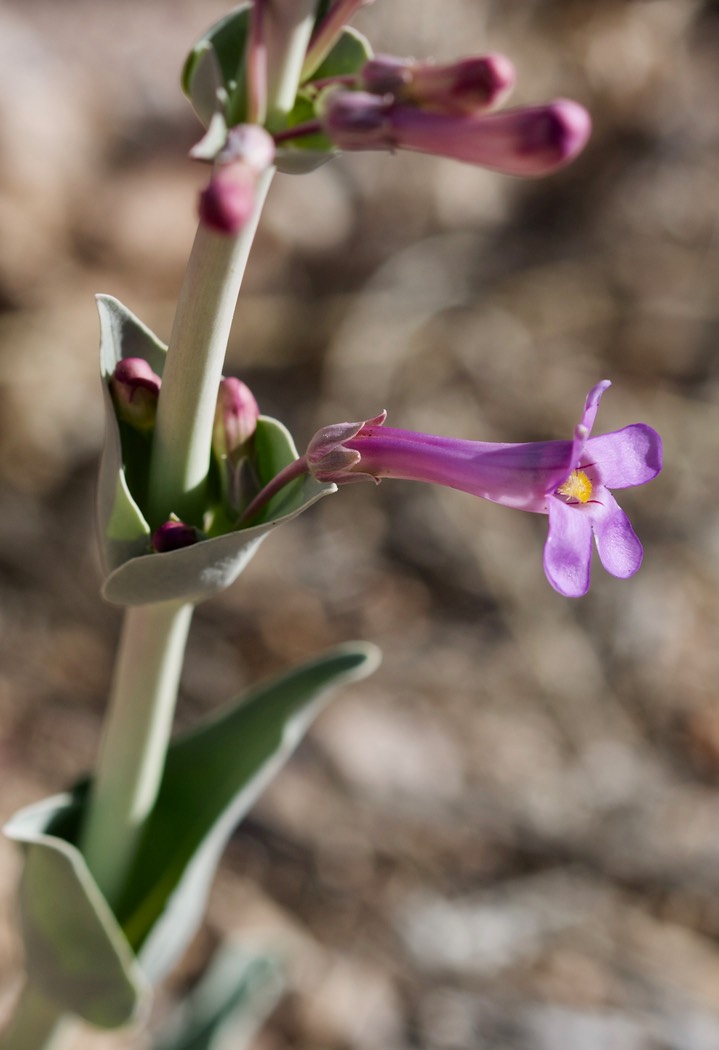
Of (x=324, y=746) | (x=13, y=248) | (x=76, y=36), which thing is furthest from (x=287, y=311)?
(x=324, y=746)

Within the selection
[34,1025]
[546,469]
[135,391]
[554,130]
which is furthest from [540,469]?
[34,1025]

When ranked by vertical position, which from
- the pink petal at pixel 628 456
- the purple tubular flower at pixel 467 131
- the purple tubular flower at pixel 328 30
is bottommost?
the pink petal at pixel 628 456

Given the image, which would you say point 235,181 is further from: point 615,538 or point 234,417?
point 615,538

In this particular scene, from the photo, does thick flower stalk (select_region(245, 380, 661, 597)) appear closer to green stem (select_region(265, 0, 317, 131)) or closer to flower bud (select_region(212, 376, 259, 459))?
flower bud (select_region(212, 376, 259, 459))

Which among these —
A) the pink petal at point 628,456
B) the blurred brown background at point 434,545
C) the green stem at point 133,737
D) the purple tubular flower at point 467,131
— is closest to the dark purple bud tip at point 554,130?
the purple tubular flower at point 467,131

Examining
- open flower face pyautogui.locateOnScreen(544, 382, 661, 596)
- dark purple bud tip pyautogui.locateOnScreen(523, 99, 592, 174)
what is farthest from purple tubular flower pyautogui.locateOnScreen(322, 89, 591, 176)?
open flower face pyautogui.locateOnScreen(544, 382, 661, 596)

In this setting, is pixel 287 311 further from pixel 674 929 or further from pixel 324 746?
pixel 674 929

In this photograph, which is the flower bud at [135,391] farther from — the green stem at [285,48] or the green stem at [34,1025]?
the green stem at [34,1025]
